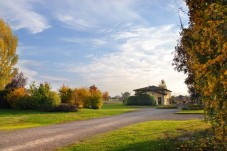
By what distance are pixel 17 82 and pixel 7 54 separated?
7.53 metres

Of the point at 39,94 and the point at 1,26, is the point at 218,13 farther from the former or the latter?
the point at 1,26

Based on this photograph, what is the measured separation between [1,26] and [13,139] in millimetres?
24041

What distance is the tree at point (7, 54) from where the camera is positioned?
33.8 meters

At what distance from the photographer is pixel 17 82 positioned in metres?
41.3

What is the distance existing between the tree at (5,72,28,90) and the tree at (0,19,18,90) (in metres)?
5.52

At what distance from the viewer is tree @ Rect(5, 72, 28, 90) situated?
133ft

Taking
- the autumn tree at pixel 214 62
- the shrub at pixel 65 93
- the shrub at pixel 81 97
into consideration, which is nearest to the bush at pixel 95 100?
the shrub at pixel 81 97

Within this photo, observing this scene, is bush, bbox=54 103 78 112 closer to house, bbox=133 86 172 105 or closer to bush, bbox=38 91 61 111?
bush, bbox=38 91 61 111

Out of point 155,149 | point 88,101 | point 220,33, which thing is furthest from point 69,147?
point 88,101

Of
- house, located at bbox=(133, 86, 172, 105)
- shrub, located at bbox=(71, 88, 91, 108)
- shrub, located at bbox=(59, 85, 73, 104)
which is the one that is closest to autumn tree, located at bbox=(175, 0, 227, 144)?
shrub, located at bbox=(71, 88, 91, 108)

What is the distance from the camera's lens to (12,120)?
23938 mm

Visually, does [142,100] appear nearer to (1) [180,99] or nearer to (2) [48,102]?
(1) [180,99]

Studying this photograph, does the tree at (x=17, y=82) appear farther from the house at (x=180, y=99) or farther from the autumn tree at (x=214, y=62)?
the house at (x=180, y=99)

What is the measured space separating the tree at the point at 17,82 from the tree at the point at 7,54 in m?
5.52
